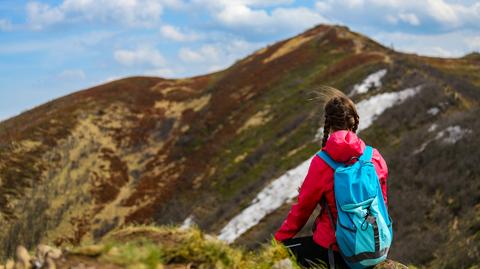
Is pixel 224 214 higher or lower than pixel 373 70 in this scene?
lower

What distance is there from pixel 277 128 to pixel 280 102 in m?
6.72

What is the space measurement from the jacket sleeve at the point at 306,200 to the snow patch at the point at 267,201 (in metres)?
20.3

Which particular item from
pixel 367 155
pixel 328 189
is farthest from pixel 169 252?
pixel 367 155

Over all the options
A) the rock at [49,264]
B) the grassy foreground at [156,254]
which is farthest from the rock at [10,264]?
the rock at [49,264]

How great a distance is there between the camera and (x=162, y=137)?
176 feet

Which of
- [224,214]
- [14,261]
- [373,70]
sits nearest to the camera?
[14,261]

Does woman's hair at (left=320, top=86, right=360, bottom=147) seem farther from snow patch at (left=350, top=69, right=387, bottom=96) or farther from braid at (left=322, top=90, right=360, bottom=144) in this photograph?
snow patch at (left=350, top=69, right=387, bottom=96)

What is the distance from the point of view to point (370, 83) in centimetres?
3800

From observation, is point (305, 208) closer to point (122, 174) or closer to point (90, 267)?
point (90, 267)

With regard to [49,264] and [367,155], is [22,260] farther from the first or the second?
[367,155]

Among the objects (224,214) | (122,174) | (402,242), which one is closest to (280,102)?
(122,174)

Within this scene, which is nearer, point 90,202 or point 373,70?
point 373,70

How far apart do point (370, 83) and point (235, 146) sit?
12.9 metres

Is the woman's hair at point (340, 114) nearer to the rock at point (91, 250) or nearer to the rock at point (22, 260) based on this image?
the rock at point (91, 250)
